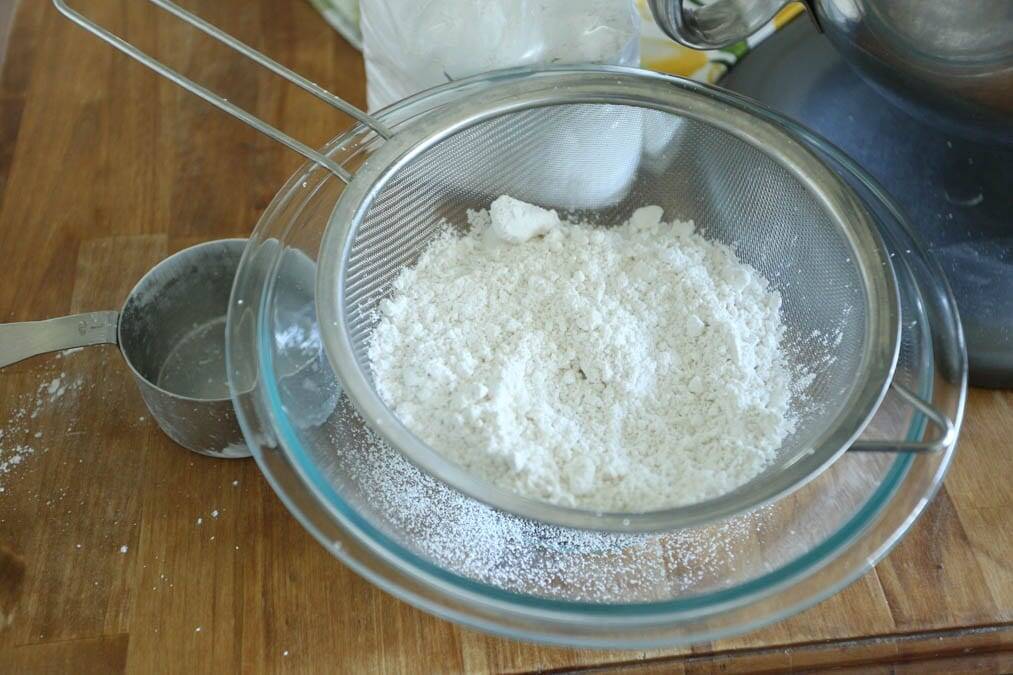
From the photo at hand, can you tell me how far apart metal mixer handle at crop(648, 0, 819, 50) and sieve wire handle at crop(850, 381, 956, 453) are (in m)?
0.29

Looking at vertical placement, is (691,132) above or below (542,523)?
above

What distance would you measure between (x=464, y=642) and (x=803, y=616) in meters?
0.24

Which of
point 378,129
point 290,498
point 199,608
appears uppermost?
point 378,129

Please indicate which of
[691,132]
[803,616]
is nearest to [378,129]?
[691,132]

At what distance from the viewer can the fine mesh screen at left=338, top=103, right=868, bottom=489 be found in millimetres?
753

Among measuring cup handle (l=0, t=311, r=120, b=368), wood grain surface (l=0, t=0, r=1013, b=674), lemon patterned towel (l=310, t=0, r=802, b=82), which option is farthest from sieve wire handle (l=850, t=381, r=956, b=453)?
measuring cup handle (l=0, t=311, r=120, b=368)

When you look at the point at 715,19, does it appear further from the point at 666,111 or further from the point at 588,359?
the point at 588,359

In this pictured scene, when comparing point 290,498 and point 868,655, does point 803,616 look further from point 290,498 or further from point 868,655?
point 290,498

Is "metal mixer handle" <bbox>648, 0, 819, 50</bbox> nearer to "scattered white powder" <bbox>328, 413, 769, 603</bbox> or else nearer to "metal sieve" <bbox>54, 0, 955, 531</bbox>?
"metal sieve" <bbox>54, 0, 955, 531</bbox>

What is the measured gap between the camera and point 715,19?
0.75m

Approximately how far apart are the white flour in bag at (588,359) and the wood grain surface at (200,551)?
12 centimetres

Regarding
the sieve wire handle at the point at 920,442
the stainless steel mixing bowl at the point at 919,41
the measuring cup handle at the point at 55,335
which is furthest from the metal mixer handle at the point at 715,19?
the measuring cup handle at the point at 55,335

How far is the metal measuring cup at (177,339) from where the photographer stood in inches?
28.1

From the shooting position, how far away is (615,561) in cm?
66
